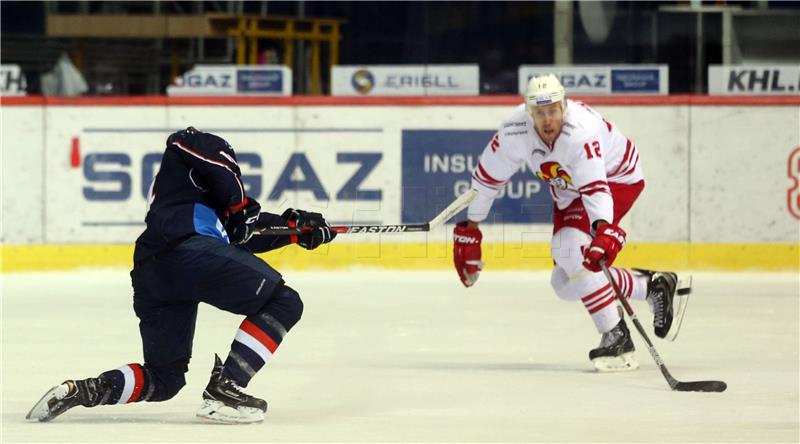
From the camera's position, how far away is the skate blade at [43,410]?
5.01 meters

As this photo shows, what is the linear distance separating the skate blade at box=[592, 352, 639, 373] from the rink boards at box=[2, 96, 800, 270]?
4244mm

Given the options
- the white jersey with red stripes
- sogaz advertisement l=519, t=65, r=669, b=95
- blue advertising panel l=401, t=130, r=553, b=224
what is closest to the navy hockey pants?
the white jersey with red stripes

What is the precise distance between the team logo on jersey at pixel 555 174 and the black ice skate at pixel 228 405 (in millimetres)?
1771

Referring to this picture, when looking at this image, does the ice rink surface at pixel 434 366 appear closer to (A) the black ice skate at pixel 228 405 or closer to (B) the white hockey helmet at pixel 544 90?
(A) the black ice skate at pixel 228 405

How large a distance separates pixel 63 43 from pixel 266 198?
1.99 m

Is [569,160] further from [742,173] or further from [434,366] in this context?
[742,173]

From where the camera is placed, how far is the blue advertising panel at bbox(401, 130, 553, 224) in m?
10.9

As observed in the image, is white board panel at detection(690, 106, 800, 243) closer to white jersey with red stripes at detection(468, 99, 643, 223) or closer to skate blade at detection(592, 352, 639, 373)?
white jersey with red stripes at detection(468, 99, 643, 223)

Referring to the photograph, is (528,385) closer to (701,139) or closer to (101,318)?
(101,318)

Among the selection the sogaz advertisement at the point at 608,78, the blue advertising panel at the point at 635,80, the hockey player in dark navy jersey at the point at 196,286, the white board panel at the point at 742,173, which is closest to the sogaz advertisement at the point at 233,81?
the sogaz advertisement at the point at 608,78

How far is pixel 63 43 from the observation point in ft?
38.0

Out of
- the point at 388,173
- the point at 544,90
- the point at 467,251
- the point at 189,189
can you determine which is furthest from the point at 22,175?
the point at 189,189

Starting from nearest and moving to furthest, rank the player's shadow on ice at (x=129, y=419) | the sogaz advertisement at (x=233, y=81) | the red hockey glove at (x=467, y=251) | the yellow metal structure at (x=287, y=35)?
the player's shadow on ice at (x=129, y=419), the red hockey glove at (x=467, y=251), the sogaz advertisement at (x=233, y=81), the yellow metal structure at (x=287, y=35)

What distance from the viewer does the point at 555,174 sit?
20.8 feet
